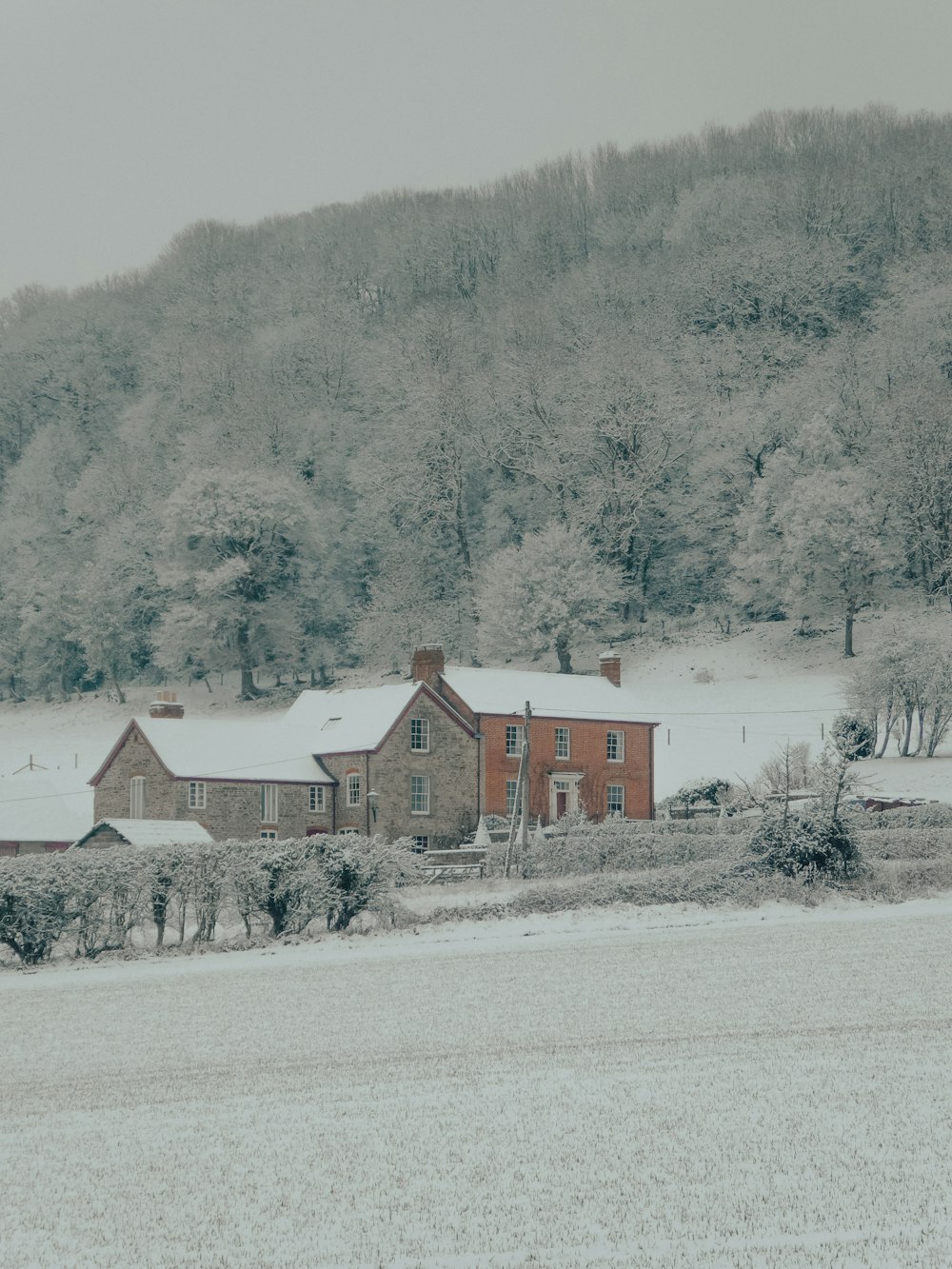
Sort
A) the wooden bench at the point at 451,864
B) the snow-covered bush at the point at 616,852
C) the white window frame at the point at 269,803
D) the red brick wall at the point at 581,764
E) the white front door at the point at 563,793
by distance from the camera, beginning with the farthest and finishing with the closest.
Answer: the white front door at the point at 563,793 < the red brick wall at the point at 581,764 < the white window frame at the point at 269,803 < the wooden bench at the point at 451,864 < the snow-covered bush at the point at 616,852

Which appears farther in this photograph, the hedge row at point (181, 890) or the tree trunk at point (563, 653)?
the tree trunk at point (563, 653)

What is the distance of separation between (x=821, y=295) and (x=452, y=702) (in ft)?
174

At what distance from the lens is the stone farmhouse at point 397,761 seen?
156ft

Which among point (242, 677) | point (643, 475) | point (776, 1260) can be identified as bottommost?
point (242, 677)

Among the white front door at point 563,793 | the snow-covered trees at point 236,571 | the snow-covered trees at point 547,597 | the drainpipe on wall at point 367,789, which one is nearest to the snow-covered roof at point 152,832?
the drainpipe on wall at point 367,789

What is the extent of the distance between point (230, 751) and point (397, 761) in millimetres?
5575

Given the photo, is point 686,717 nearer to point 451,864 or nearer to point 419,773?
point 419,773

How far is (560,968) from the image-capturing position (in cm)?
2455

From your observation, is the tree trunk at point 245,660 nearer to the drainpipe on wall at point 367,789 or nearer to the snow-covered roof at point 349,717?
the snow-covered roof at point 349,717

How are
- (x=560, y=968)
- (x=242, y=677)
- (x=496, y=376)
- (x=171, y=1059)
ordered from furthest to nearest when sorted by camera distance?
(x=496, y=376)
(x=242, y=677)
(x=560, y=968)
(x=171, y=1059)

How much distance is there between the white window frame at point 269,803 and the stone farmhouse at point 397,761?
0.14 ft

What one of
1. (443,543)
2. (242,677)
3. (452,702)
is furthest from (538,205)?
(452,702)

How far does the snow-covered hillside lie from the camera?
168 ft

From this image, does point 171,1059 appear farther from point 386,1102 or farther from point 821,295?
point 821,295
